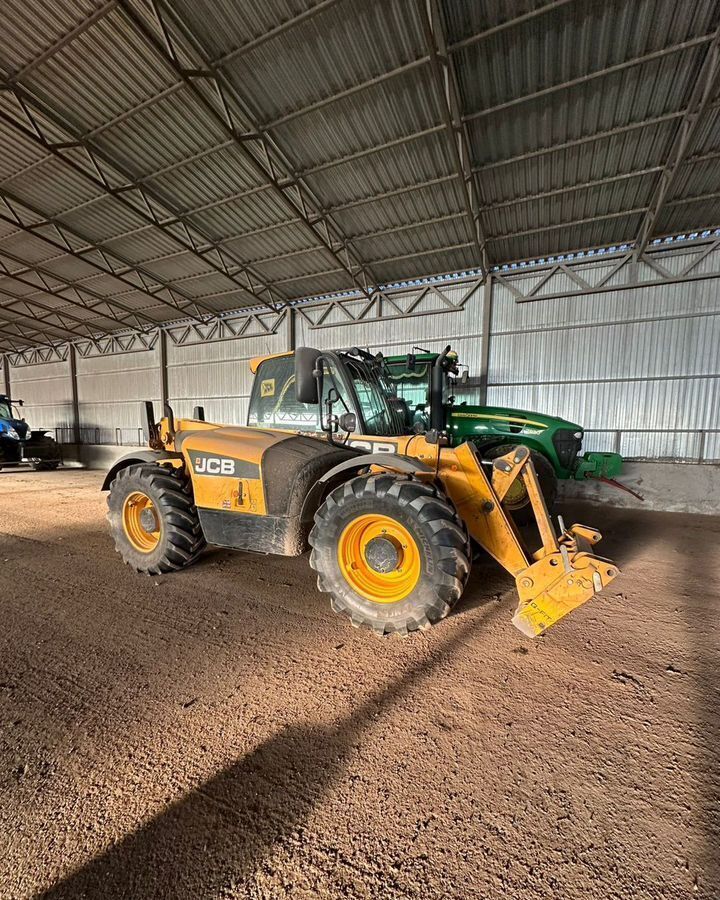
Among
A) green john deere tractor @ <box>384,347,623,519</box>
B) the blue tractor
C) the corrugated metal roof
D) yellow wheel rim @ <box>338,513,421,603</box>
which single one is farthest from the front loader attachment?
the blue tractor

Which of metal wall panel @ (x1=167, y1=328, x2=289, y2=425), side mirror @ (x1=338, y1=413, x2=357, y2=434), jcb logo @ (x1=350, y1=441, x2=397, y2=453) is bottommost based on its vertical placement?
jcb logo @ (x1=350, y1=441, x2=397, y2=453)

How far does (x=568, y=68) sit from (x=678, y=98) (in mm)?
1841

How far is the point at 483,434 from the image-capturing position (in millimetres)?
6277

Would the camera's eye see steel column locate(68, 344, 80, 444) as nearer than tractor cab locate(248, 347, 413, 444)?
No

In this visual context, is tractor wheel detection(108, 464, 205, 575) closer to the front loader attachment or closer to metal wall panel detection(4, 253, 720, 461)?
the front loader attachment

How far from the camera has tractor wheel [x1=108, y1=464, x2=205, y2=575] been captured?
3436 mm

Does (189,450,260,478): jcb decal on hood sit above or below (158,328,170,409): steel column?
below

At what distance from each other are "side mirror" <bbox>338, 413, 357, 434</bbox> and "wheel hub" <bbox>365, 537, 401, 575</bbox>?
1.01 m

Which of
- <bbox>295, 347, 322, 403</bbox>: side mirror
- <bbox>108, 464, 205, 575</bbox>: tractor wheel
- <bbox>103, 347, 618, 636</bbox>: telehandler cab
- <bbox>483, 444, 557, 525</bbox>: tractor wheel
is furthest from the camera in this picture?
<bbox>483, 444, 557, 525</bbox>: tractor wheel

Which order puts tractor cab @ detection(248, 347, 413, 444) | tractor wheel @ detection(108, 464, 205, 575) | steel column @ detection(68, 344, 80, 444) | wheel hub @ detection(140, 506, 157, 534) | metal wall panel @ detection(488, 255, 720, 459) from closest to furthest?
1. tractor cab @ detection(248, 347, 413, 444)
2. tractor wheel @ detection(108, 464, 205, 575)
3. wheel hub @ detection(140, 506, 157, 534)
4. metal wall panel @ detection(488, 255, 720, 459)
5. steel column @ detection(68, 344, 80, 444)

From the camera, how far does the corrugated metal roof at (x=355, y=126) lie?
459 cm

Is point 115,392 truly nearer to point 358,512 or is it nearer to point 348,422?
point 348,422

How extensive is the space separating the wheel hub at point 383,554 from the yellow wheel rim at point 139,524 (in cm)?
234

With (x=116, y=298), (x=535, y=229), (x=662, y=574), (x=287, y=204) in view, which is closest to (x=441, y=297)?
(x=535, y=229)
